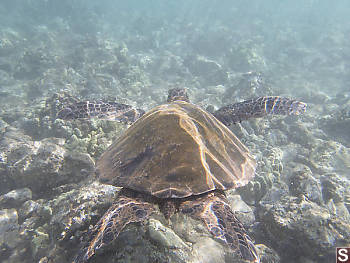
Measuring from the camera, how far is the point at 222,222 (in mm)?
1939

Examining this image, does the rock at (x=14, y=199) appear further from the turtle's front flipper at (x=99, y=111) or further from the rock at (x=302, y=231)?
the rock at (x=302, y=231)

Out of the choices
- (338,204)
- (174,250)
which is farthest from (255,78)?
(174,250)

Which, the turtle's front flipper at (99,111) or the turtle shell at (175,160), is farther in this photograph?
the turtle's front flipper at (99,111)

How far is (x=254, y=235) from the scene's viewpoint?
333cm

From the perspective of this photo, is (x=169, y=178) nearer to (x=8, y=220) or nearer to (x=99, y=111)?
(x=99, y=111)

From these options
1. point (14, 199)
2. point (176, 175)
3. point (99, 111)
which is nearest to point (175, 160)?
point (176, 175)

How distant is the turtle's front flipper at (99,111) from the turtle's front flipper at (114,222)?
2.28 m

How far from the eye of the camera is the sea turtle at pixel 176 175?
72.9 inches

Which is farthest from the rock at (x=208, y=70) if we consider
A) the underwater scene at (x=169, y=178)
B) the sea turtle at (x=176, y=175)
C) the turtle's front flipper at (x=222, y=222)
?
the turtle's front flipper at (x=222, y=222)

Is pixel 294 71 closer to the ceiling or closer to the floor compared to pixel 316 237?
closer to the floor

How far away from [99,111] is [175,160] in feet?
8.08

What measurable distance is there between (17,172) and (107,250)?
2775 mm

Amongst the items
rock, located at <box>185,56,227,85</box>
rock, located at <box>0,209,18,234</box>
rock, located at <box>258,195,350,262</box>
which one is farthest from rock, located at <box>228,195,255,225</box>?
rock, located at <box>185,56,227,85</box>

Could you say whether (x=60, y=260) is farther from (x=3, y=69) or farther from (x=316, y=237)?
(x=3, y=69)
